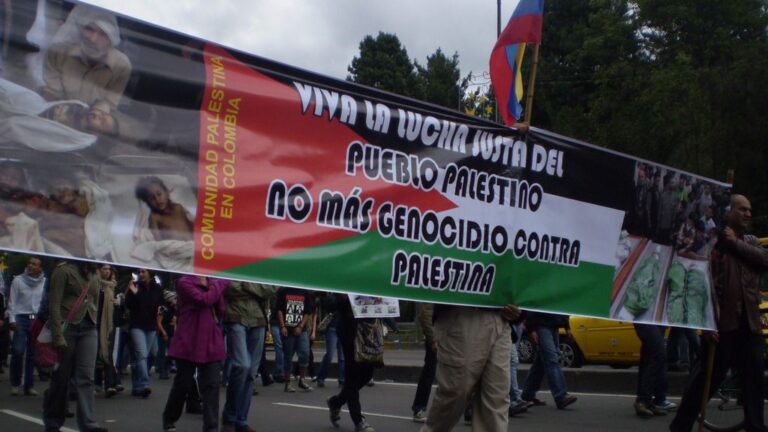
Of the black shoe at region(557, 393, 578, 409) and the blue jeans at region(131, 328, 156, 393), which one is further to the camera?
the blue jeans at region(131, 328, 156, 393)

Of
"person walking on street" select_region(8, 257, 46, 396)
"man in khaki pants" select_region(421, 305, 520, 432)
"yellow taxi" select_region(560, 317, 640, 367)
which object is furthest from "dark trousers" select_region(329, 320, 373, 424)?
"yellow taxi" select_region(560, 317, 640, 367)

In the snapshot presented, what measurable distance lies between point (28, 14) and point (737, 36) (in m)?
38.8

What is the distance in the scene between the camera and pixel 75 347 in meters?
8.49

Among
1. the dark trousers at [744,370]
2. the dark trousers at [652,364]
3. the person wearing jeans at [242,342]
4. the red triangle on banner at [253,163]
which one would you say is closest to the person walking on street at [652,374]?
the dark trousers at [652,364]

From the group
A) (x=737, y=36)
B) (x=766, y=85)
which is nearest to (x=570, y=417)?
(x=766, y=85)

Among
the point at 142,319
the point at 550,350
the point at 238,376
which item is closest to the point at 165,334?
the point at 142,319

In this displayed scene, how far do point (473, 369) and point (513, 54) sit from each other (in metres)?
1.96

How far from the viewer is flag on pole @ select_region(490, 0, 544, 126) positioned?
6.11 meters

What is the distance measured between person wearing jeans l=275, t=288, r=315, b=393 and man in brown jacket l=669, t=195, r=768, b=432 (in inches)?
294

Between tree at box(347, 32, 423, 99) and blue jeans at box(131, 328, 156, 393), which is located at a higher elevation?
tree at box(347, 32, 423, 99)

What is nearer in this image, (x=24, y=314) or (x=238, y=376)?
(x=238, y=376)

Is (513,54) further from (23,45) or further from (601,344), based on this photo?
(601,344)

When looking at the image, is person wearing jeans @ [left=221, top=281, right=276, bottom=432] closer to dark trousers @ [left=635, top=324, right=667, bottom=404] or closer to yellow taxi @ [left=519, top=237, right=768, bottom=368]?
dark trousers @ [left=635, top=324, right=667, bottom=404]

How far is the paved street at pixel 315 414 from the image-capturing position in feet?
32.7
